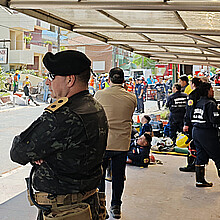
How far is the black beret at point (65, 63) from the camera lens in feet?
7.88

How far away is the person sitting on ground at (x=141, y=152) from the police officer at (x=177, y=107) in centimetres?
255

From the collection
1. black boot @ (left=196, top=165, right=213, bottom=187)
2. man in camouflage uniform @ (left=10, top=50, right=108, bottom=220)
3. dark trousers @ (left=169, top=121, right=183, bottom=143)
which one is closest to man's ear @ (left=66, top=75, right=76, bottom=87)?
man in camouflage uniform @ (left=10, top=50, right=108, bottom=220)

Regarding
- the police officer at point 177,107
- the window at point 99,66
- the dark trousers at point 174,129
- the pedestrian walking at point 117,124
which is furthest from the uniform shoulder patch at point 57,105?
the window at point 99,66

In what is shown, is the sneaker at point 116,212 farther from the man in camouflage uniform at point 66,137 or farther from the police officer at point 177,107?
the police officer at point 177,107

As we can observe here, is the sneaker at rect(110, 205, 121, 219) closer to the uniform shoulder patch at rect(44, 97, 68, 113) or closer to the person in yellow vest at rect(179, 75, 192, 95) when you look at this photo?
the uniform shoulder patch at rect(44, 97, 68, 113)

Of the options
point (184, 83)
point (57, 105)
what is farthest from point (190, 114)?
point (57, 105)

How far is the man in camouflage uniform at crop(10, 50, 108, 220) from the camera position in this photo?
7.46ft

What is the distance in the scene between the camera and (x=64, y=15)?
5.67 meters

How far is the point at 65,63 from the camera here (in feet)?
7.89

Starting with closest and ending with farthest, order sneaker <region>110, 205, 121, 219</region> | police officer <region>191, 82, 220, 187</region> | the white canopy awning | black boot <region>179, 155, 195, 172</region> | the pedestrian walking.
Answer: the white canopy awning → the pedestrian walking → sneaker <region>110, 205, 121, 219</region> → police officer <region>191, 82, 220, 187</region> → black boot <region>179, 155, 195, 172</region>

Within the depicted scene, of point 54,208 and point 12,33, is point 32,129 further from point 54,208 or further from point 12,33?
point 12,33

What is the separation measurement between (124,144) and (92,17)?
211 centimetres

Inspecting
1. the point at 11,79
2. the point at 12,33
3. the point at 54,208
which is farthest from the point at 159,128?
the point at 12,33

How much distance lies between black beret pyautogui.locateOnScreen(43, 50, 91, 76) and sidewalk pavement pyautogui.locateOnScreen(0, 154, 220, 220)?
119 inches
